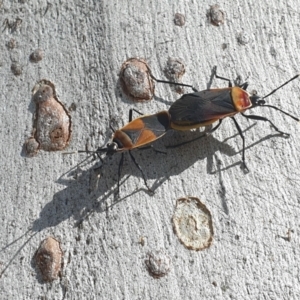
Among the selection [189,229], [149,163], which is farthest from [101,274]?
[149,163]

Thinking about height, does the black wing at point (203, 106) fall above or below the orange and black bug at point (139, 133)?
above

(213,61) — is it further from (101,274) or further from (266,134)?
(101,274)

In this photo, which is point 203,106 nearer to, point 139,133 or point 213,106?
point 213,106

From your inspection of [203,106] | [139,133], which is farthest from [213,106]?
[139,133]

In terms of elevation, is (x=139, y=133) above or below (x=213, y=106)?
below

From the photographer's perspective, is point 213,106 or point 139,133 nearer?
point 139,133
